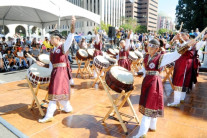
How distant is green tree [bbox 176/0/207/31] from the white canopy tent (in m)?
21.9

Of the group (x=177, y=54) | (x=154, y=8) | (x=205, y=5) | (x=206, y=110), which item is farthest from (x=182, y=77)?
(x=154, y=8)

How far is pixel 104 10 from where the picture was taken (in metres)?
71.1

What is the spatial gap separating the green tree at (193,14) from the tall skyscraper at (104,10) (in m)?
40.4

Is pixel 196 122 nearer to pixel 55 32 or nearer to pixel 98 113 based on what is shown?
pixel 98 113

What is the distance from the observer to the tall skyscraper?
69.4 meters

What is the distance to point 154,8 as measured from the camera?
11712 centimetres

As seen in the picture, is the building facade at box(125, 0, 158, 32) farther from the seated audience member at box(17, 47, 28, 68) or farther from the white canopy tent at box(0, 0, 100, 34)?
the seated audience member at box(17, 47, 28, 68)

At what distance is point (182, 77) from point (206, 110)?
3.34 ft

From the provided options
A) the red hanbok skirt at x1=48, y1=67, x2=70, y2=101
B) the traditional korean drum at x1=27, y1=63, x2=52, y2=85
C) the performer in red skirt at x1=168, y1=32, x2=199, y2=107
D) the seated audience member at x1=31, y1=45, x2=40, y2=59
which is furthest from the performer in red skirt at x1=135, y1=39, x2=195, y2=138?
the seated audience member at x1=31, y1=45, x2=40, y2=59

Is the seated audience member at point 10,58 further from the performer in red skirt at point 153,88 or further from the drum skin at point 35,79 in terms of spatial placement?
the performer in red skirt at point 153,88

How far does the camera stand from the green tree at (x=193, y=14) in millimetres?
25692

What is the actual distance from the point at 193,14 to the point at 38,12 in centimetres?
2577

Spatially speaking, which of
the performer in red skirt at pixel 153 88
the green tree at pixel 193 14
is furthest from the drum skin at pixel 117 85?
the green tree at pixel 193 14

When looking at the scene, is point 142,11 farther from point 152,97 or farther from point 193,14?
point 152,97
